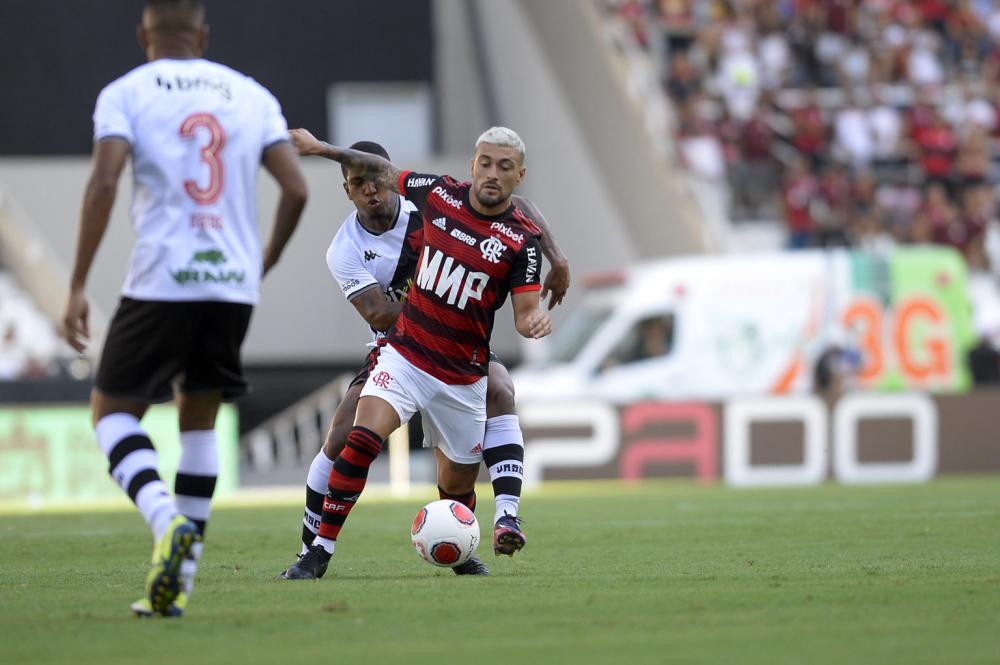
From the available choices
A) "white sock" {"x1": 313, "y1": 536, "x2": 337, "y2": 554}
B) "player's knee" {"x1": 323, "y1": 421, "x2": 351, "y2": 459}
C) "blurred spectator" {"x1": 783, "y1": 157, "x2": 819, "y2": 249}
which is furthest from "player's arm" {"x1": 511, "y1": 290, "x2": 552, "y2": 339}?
"blurred spectator" {"x1": 783, "y1": 157, "x2": 819, "y2": 249}

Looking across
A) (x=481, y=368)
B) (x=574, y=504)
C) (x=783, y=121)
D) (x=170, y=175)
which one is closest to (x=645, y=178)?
(x=783, y=121)

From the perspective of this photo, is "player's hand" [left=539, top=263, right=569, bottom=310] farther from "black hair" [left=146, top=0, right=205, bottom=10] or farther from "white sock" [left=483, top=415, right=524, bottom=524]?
"black hair" [left=146, top=0, right=205, bottom=10]

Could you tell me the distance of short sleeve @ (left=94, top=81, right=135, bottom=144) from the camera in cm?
627

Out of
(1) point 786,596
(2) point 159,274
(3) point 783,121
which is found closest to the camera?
(2) point 159,274

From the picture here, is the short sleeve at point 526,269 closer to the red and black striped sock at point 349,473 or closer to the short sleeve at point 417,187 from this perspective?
the short sleeve at point 417,187

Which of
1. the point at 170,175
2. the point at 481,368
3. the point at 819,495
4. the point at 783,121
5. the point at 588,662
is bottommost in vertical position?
the point at 819,495

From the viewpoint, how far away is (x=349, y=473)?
8.00 meters

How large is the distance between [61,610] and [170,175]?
172 centimetres

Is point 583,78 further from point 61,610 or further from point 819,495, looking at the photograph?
point 61,610

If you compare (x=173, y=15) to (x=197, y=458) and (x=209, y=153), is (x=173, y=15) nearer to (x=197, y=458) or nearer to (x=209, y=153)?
(x=209, y=153)

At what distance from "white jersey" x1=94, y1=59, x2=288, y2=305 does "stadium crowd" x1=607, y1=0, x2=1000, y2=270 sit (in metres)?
19.1

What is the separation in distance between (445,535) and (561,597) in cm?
125

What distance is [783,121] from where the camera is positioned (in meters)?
27.2

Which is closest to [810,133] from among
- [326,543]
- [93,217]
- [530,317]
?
[530,317]
